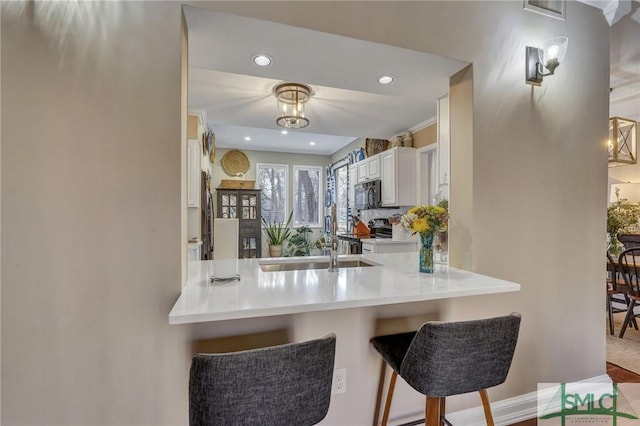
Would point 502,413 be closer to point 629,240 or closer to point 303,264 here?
point 303,264

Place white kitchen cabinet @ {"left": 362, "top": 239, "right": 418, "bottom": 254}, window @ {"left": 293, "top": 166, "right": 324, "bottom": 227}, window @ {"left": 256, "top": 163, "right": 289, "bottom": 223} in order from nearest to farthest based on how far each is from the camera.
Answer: white kitchen cabinet @ {"left": 362, "top": 239, "right": 418, "bottom": 254} → window @ {"left": 256, "top": 163, "right": 289, "bottom": 223} → window @ {"left": 293, "top": 166, "right": 324, "bottom": 227}

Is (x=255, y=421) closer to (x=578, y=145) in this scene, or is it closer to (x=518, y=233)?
(x=518, y=233)

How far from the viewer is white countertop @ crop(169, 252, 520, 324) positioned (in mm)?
1030

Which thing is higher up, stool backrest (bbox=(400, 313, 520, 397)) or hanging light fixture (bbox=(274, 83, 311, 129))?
hanging light fixture (bbox=(274, 83, 311, 129))

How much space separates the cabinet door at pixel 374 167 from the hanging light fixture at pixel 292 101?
1798 mm

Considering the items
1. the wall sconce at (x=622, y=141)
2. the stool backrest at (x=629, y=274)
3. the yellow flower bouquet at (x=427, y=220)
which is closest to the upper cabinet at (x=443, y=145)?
the yellow flower bouquet at (x=427, y=220)

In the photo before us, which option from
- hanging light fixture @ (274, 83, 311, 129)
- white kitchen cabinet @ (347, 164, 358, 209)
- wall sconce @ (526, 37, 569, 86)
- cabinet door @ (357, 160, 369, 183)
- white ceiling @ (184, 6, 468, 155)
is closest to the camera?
white ceiling @ (184, 6, 468, 155)

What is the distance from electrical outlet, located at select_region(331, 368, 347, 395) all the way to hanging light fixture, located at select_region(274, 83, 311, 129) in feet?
7.23

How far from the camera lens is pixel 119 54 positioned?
1.15 meters

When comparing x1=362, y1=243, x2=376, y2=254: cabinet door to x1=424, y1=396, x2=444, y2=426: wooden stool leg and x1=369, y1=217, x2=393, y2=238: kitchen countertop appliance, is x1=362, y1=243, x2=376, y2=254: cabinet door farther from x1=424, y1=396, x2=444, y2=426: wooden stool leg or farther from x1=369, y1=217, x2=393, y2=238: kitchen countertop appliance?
x1=424, y1=396, x2=444, y2=426: wooden stool leg

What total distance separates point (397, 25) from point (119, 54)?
4.10 feet

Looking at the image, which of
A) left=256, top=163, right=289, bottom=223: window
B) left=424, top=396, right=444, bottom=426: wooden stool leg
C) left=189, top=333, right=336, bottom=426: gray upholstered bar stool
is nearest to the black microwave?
left=256, top=163, right=289, bottom=223: window

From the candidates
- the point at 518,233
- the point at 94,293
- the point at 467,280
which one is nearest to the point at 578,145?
the point at 518,233

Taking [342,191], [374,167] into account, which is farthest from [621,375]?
[342,191]
